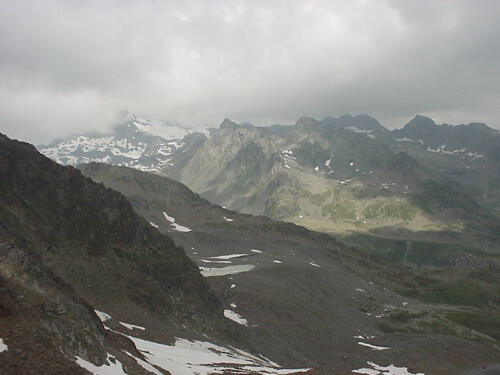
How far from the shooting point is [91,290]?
4972 cm

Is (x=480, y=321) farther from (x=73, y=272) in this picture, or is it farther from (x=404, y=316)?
(x=73, y=272)

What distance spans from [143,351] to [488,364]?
6304cm

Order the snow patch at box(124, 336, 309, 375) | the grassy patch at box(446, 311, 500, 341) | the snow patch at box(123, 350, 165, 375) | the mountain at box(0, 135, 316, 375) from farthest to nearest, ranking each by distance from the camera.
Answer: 1. the grassy patch at box(446, 311, 500, 341)
2. the snow patch at box(124, 336, 309, 375)
3. the snow patch at box(123, 350, 165, 375)
4. the mountain at box(0, 135, 316, 375)

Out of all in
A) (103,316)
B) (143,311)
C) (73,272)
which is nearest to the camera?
(103,316)

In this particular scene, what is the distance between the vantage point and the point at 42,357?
21.6 meters

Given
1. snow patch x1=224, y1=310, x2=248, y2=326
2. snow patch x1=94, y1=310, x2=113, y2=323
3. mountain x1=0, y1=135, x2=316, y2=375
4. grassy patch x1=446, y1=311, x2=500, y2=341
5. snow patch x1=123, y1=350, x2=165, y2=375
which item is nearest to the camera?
mountain x1=0, y1=135, x2=316, y2=375

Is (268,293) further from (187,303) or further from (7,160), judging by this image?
(7,160)

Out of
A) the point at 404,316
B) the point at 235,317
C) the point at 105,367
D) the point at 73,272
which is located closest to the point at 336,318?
the point at 235,317

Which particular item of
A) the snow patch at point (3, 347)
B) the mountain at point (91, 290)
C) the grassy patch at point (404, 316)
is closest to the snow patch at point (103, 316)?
the mountain at point (91, 290)

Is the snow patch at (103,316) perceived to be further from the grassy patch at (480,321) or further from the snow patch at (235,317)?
the grassy patch at (480,321)

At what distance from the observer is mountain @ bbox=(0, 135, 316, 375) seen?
80.3 ft

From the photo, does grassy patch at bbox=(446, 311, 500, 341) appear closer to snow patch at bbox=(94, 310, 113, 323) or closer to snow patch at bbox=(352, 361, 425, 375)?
snow patch at bbox=(352, 361, 425, 375)

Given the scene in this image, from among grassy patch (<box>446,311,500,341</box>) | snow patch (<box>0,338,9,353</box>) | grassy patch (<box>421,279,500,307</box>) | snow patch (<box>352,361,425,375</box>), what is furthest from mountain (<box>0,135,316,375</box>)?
grassy patch (<box>421,279,500,307</box>)

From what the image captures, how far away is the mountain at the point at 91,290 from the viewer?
80.3 feet
